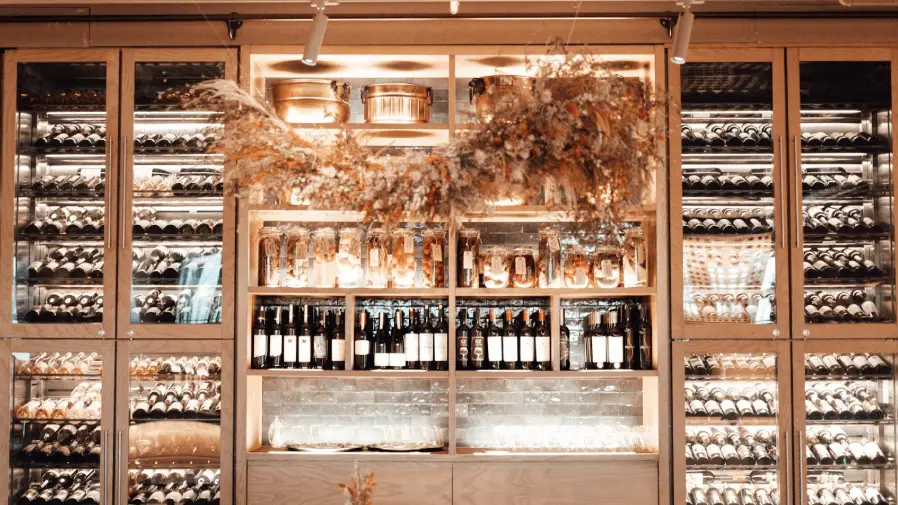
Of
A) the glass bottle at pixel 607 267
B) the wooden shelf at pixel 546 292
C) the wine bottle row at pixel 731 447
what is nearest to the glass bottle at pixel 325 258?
the wooden shelf at pixel 546 292

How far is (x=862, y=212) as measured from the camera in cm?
382

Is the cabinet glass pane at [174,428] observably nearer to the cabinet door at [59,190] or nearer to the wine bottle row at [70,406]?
the wine bottle row at [70,406]

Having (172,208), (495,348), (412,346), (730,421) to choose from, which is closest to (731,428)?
(730,421)

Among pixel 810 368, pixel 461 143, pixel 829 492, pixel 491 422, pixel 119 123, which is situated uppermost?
pixel 119 123

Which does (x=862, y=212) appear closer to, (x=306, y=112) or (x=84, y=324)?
(x=306, y=112)

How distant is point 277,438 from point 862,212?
9.63 ft

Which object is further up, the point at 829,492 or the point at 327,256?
the point at 327,256

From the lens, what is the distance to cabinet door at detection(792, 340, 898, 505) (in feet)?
12.1

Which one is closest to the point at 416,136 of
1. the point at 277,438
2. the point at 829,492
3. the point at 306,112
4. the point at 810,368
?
the point at 306,112

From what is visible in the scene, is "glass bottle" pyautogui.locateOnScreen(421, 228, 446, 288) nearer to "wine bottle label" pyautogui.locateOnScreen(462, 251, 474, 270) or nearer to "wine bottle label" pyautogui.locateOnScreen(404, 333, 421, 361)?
"wine bottle label" pyautogui.locateOnScreen(462, 251, 474, 270)

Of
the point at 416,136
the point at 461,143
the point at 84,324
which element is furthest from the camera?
the point at 416,136

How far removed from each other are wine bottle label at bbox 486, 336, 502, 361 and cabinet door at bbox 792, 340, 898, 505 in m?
1.32

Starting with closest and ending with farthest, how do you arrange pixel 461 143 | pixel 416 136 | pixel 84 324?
pixel 461 143 < pixel 84 324 < pixel 416 136

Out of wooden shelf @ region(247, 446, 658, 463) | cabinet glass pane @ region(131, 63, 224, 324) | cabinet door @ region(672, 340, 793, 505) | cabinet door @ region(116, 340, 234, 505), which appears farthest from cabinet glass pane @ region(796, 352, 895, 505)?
cabinet glass pane @ region(131, 63, 224, 324)
